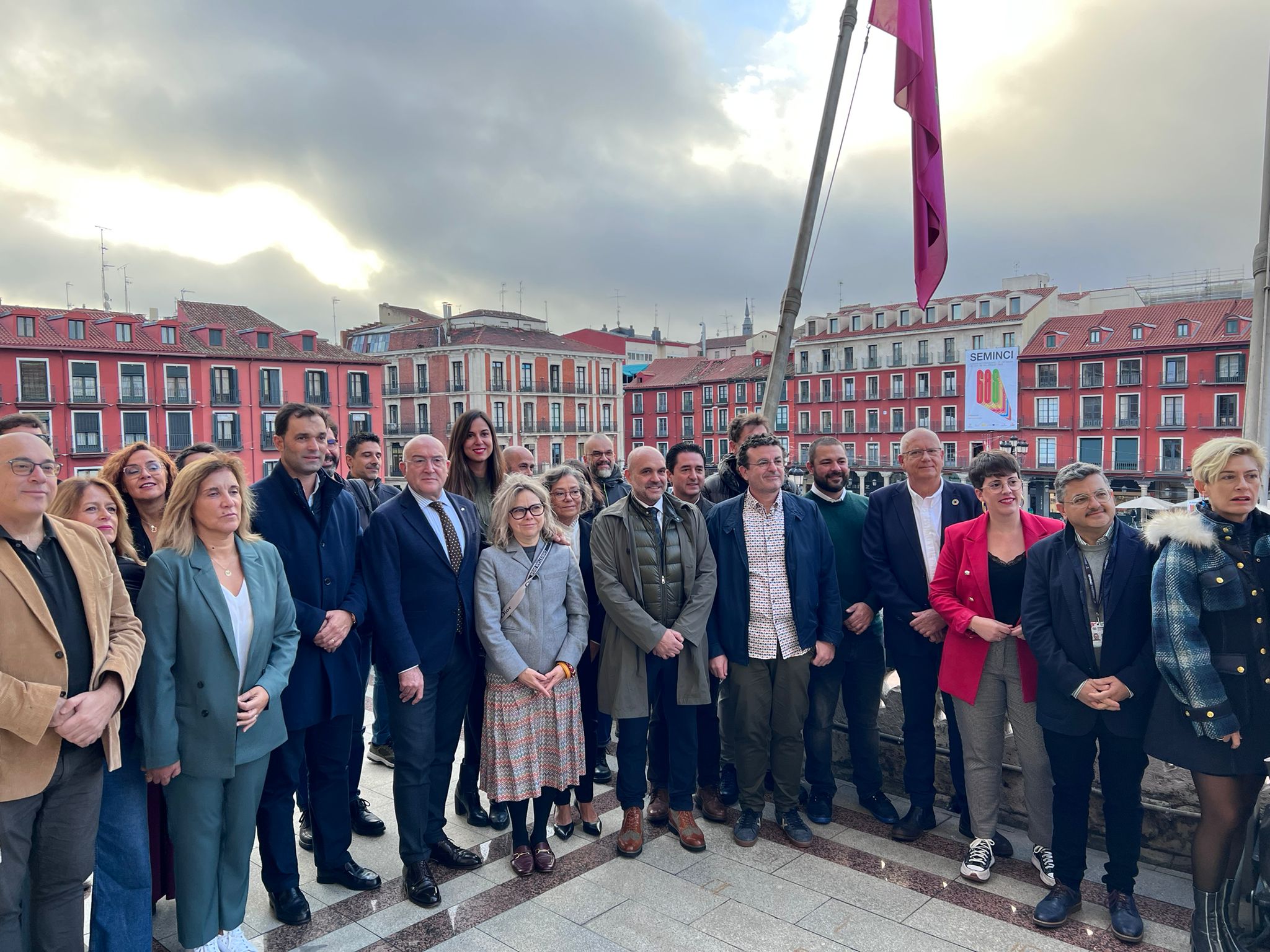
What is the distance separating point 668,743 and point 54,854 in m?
2.63

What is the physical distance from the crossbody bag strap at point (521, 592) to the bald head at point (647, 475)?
61cm

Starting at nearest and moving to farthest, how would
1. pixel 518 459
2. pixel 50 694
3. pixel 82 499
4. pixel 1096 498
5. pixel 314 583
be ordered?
pixel 50 694, pixel 82 499, pixel 1096 498, pixel 314 583, pixel 518 459

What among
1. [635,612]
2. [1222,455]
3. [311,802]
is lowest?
[311,802]

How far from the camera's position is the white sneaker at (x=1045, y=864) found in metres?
3.55

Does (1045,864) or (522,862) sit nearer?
(1045,864)

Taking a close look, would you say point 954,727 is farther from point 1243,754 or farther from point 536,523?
point 536,523

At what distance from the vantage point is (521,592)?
3799mm

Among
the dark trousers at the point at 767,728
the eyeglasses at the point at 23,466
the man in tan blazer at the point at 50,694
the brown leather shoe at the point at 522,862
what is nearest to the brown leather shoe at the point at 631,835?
the brown leather shoe at the point at 522,862

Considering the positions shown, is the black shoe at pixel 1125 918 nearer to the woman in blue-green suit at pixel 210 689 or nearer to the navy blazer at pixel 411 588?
the navy blazer at pixel 411 588

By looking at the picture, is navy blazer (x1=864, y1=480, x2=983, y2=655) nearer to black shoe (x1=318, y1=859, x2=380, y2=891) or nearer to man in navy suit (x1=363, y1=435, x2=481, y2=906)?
man in navy suit (x1=363, y1=435, x2=481, y2=906)

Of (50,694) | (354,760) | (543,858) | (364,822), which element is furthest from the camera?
(364,822)

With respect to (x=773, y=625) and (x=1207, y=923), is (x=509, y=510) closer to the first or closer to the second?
(x=773, y=625)

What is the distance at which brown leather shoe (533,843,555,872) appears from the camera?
3775 mm

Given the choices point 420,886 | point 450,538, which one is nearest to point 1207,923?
point 420,886
